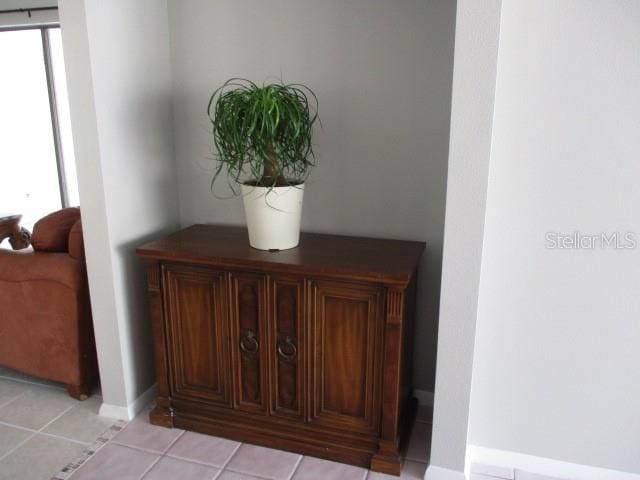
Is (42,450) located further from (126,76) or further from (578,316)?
(578,316)

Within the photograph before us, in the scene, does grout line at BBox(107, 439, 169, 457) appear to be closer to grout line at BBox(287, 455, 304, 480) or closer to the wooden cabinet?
the wooden cabinet

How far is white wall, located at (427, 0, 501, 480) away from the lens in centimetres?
147

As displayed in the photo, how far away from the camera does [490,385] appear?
187 cm

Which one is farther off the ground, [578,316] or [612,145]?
[612,145]

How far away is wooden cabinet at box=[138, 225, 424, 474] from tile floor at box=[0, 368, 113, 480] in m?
0.33

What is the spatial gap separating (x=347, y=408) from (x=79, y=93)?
1.56m

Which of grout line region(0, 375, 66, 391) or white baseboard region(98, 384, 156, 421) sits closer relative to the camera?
white baseboard region(98, 384, 156, 421)

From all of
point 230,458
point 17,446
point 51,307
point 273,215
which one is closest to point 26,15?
point 51,307

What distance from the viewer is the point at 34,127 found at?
12.4 feet

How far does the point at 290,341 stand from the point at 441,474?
2.36 ft

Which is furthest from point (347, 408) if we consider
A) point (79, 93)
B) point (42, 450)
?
point (79, 93)

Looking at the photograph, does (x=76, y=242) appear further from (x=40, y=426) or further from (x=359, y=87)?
(x=359, y=87)


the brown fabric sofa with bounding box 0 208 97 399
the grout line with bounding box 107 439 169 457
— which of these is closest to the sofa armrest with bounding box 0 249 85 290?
the brown fabric sofa with bounding box 0 208 97 399

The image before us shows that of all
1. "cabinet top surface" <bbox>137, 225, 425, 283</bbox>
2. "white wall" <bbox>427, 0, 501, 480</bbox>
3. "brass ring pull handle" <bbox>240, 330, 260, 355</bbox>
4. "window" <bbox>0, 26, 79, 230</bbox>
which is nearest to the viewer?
"white wall" <bbox>427, 0, 501, 480</bbox>
